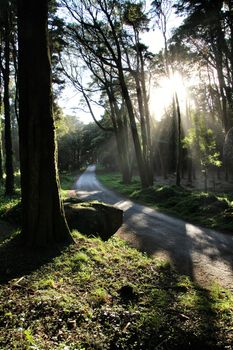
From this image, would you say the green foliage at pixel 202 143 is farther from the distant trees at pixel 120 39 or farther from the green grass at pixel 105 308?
the green grass at pixel 105 308

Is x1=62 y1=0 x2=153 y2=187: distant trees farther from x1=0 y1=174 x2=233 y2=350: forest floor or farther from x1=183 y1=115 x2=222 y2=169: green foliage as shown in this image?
x1=0 y1=174 x2=233 y2=350: forest floor

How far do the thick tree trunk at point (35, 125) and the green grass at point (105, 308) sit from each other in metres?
0.87

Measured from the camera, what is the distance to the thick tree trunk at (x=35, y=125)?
719cm

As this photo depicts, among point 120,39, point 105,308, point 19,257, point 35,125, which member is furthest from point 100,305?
point 120,39

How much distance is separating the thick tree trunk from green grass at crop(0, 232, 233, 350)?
87 centimetres

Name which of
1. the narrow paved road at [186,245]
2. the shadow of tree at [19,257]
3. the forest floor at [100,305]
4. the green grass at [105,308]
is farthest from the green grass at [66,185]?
the green grass at [105,308]

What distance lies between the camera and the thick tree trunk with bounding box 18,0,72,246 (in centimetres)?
719

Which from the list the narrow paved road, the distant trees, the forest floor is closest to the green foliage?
the distant trees

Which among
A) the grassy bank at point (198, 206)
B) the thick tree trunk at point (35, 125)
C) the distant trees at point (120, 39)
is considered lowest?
the grassy bank at point (198, 206)

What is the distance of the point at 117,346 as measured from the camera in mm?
4215

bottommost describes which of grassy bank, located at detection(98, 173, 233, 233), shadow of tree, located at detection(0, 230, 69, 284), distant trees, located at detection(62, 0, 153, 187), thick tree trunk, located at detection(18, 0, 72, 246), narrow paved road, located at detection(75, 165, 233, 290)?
narrow paved road, located at detection(75, 165, 233, 290)

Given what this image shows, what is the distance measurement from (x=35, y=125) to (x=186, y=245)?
A: 19.0 feet

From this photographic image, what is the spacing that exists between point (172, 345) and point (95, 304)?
1376 millimetres

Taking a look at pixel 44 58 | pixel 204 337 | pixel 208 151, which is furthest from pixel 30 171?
pixel 208 151
